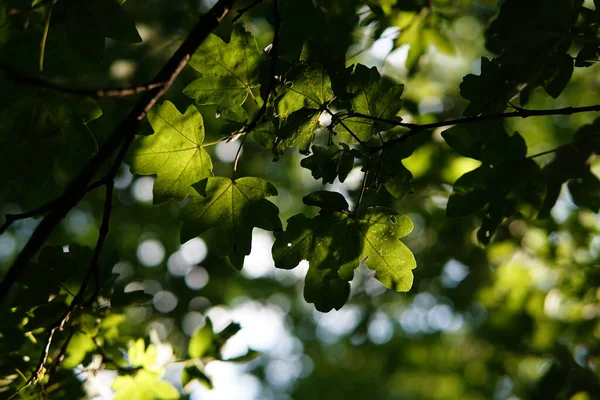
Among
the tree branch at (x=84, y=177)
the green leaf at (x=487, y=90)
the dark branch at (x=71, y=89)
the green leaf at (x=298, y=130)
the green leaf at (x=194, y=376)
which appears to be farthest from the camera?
the green leaf at (x=194, y=376)

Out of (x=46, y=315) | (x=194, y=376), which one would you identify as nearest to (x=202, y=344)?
(x=194, y=376)

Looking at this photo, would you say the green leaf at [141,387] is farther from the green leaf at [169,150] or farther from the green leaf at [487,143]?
the green leaf at [487,143]

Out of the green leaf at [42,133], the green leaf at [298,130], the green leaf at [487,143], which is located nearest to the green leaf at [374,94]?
the green leaf at [298,130]

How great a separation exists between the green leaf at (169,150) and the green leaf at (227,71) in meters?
0.08

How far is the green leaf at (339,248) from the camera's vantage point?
1581 mm

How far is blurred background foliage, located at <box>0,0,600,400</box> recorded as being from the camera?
1855mm

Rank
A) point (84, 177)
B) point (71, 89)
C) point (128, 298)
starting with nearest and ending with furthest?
point (71, 89)
point (84, 177)
point (128, 298)

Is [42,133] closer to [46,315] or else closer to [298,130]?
[46,315]

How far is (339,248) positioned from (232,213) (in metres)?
0.38

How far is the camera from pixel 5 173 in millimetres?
1686

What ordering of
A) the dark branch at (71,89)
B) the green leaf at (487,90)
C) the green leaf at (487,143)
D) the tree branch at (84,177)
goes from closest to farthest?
the dark branch at (71,89) < the tree branch at (84,177) < the green leaf at (487,90) < the green leaf at (487,143)

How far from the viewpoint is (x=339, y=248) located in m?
1.59

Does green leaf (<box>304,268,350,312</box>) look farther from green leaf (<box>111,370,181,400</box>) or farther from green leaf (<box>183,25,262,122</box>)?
green leaf (<box>111,370,181,400</box>)

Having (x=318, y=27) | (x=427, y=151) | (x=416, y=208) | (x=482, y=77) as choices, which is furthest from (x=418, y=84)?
(x=482, y=77)
